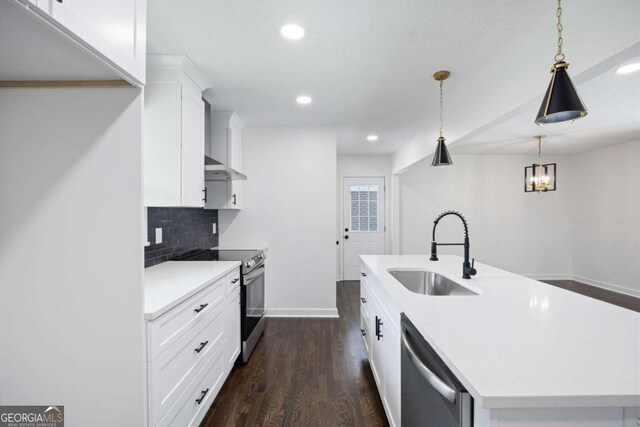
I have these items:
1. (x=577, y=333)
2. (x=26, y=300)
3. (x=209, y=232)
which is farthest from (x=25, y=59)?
(x=209, y=232)

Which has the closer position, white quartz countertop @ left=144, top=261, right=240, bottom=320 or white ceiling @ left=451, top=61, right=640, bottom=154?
white quartz countertop @ left=144, top=261, right=240, bottom=320

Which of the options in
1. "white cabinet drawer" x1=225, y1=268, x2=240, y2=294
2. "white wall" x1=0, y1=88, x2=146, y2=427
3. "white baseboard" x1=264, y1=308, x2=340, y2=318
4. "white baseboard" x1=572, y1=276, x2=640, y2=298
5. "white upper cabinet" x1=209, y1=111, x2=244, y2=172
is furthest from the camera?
"white baseboard" x1=572, y1=276, x2=640, y2=298

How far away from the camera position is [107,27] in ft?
3.09

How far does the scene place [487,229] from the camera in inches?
230

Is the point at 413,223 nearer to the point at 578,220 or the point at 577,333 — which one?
the point at 578,220

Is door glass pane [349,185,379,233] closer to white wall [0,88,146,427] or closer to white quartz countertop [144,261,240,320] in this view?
white quartz countertop [144,261,240,320]

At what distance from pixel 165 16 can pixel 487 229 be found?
618cm

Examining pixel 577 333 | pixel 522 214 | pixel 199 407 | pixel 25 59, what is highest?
pixel 25 59

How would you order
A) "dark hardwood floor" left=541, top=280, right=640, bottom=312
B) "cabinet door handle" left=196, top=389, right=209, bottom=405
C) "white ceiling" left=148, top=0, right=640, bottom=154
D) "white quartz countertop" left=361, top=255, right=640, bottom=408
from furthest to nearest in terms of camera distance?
"dark hardwood floor" left=541, top=280, right=640, bottom=312 < "cabinet door handle" left=196, top=389, right=209, bottom=405 < "white ceiling" left=148, top=0, right=640, bottom=154 < "white quartz countertop" left=361, top=255, right=640, bottom=408

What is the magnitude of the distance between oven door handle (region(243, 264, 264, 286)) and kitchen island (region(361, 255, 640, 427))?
4.71 feet

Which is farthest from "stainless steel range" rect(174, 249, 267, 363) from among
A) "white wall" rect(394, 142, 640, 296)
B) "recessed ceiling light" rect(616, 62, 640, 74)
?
"recessed ceiling light" rect(616, 62, 640, 74)

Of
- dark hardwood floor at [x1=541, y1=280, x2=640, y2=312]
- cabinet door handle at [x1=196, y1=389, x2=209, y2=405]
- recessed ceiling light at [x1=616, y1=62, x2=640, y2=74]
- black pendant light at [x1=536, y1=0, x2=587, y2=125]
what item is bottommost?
dark hardwood floor at [x1=541, y1=280, x2=640, y2=312]

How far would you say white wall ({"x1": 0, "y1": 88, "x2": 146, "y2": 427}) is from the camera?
3.64 ft

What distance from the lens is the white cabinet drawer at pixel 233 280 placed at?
2.27 m
